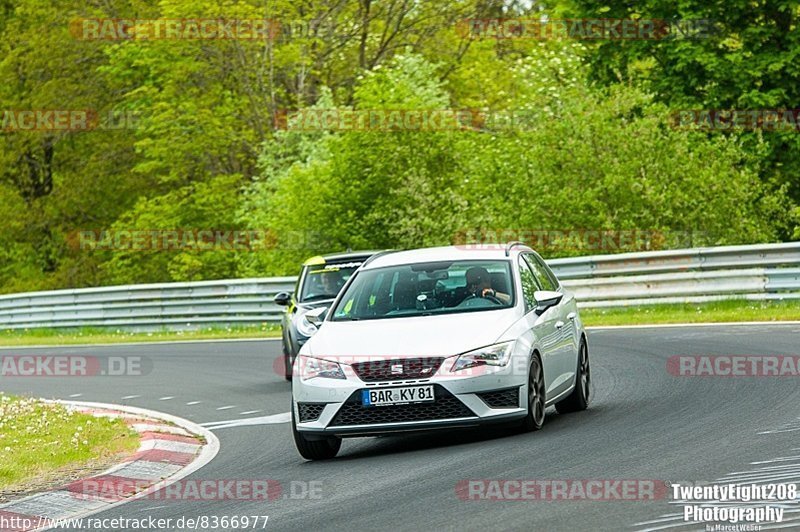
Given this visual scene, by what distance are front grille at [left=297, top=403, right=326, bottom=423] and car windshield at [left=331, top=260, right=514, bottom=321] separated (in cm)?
106

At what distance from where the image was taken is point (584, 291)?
26.7 meters

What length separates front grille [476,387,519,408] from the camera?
10852 mm

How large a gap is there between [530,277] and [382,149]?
81.8 ft

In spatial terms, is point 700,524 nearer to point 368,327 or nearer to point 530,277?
point 368,327

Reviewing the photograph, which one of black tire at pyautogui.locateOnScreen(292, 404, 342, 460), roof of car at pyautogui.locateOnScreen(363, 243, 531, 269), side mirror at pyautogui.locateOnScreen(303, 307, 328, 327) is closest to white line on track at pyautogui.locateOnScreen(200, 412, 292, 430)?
side mirror at pyautogui.locateOnScreen(303, 307, 328, 327)

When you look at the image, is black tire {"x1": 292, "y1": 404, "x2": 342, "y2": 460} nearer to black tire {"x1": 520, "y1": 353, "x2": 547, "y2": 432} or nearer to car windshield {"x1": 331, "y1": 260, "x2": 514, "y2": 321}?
car windshield {"x1": 331, "y1": 260, "x2": 514, "y2": 321}

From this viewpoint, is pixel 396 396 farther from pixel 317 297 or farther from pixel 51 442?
pixel 317 297

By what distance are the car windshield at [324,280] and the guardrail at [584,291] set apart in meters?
7.94

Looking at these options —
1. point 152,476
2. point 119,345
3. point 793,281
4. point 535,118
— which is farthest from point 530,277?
point 535,118

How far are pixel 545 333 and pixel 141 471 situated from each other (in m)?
3.41

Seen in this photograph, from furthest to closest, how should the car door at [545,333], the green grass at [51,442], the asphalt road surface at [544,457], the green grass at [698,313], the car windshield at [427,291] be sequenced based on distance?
the green grass at [698,313], the car windshield at [427,291], the car door at [545,333], the green grass at [51,442], the asphalt road surface at [544,457]

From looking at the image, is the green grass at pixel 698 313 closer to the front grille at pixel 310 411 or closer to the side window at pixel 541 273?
the side window at pixel 541 273

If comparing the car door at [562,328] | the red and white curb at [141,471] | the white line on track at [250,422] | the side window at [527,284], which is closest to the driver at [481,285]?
the side window at [527,284]

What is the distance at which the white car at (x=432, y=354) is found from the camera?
10.8 metres
